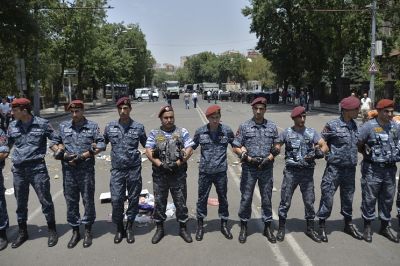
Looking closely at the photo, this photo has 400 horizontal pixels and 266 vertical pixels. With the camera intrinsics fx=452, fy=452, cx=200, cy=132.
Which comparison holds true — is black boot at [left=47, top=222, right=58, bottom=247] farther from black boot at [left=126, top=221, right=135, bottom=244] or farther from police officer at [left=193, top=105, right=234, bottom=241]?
police officer at [left=193, top=105, right=234, bottom=241]

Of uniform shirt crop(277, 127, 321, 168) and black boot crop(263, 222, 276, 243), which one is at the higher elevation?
uniform shirt crop(277, 127, 321, 168)

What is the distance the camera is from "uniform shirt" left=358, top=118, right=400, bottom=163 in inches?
219

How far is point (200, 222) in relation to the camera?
19.3ft

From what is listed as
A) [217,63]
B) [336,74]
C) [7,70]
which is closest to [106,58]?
[7,70]

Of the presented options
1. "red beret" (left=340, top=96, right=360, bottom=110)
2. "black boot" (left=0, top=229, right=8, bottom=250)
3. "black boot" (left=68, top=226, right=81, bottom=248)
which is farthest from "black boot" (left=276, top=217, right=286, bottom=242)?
"black boot" (left=0, top=229, right=8, bottom=250)

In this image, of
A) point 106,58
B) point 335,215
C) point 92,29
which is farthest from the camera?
point 106,58

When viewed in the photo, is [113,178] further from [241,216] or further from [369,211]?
[369,211]

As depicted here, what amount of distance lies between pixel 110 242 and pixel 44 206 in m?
0.94

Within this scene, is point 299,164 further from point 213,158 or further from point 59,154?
point 59,154

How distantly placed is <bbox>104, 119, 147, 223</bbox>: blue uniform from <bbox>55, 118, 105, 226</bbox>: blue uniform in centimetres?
18

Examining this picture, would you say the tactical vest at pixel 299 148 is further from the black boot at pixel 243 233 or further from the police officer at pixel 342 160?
the black boot at pixel 243 233

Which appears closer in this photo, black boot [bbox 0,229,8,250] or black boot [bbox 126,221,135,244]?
black boot [bbox 0,229,8,250]

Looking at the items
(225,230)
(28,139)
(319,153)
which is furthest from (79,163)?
(319,153)

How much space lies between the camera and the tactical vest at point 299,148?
5566mm
